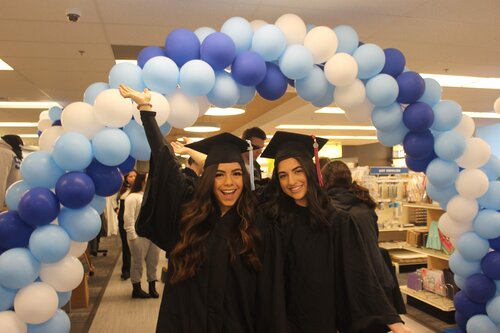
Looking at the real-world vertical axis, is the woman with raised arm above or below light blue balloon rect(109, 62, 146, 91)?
below

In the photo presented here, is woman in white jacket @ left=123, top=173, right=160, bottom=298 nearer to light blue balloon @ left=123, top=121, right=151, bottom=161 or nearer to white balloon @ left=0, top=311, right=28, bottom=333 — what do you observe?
white balloon @ left=0, top=311, right=28, bottom=333

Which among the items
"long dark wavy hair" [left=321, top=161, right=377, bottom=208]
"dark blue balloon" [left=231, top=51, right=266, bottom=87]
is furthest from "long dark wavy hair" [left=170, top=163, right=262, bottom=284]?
"long dark wavy hair" [left=321, top=161, right=377, bottom=208]

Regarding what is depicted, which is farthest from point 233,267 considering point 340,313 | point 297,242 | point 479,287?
point 479,287

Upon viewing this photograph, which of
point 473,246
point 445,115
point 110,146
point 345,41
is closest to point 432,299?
point 473,246

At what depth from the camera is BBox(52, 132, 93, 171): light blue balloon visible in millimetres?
2107

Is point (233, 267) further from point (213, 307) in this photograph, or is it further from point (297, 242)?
point (297, 242)

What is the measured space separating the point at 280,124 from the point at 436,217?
5.58 metres

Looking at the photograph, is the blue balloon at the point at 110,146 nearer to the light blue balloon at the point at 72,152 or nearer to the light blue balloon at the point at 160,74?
the light blue balloon at the point at 72,152

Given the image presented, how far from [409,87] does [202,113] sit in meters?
1.36

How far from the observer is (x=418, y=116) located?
275cm

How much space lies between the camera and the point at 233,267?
2051mm

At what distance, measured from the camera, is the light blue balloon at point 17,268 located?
207 cm

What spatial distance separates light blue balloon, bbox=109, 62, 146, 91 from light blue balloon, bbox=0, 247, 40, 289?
1.00 metres

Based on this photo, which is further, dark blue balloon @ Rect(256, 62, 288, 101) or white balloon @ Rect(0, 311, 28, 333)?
dark blue balloon @ Rect(256, 62, 288, 101)
